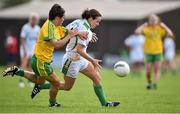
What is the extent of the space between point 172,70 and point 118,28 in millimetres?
11711

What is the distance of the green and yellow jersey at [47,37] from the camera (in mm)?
15266

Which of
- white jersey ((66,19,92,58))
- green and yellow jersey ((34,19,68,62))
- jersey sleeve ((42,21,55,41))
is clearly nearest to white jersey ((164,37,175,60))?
white jersey ((66,19,92,58))

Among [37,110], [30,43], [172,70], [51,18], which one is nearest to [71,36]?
[51,18]

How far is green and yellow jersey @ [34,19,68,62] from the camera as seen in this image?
601 inches

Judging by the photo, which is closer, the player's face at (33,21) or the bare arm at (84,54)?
the bare arm at (84,54)

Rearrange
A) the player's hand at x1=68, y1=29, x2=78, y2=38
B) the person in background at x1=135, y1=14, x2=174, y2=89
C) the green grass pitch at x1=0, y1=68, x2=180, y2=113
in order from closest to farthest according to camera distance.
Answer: the player's hand at x1=68, y1=29, x2=78, y2=38 < the green grass pitch at x1=0, y1=68, x2=180, y2=113 < the person in background at x1=135, y1=14, x2=174, y2=89

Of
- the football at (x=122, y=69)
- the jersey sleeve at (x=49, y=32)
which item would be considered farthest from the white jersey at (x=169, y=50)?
the jersey sleeve at (x=49, y=32)

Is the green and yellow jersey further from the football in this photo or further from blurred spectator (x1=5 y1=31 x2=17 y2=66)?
blurred spectator (x1=5 y1=31 x2=17 y2=66)

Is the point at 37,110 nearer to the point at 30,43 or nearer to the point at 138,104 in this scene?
the point at 138,104

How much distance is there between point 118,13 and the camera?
51.9 meters

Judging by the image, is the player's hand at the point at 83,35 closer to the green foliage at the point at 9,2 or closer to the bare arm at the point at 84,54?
the bare arm at the point at 84,54

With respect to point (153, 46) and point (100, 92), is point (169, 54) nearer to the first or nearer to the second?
point (153, 46)

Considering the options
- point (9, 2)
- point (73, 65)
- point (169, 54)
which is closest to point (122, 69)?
point (73, 65)

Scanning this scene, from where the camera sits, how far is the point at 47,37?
50.1 ft
